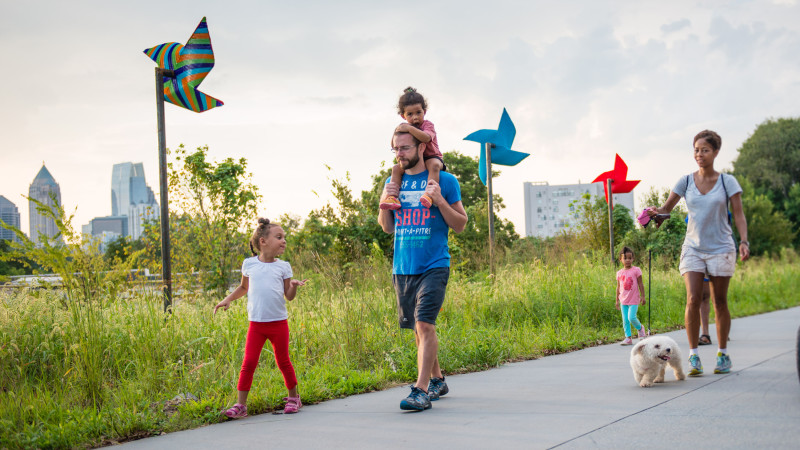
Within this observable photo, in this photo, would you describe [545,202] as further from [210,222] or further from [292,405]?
[292,405]

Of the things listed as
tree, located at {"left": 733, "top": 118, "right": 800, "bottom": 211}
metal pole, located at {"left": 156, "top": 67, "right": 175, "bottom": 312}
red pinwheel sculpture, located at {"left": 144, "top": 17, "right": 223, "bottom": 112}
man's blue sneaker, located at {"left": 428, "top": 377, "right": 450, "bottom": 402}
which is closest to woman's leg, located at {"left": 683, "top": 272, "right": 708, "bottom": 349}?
man's blue sneaker, located at {"left": 428, "top": 377, "right": 450, "bottom": 402}

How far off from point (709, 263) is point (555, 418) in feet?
7.28

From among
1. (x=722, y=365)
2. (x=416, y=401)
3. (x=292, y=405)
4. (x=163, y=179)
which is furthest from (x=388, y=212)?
(x=163, y=179)

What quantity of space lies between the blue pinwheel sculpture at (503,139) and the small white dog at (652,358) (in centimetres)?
783

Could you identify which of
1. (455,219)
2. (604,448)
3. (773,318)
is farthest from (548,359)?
(773,318)

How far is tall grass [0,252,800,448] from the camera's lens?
14.0ft

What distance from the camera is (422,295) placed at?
455 cm

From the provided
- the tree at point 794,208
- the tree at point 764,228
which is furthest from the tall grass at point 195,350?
the tree at point 794,208

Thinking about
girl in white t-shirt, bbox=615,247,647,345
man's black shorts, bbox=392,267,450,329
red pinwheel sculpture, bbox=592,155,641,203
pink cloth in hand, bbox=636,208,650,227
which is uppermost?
red pinwheel sculpture, bbox=592,155,641,203

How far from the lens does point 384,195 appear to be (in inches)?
185

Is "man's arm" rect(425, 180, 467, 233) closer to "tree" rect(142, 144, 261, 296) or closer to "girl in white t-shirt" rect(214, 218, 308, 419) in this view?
"girl in white t-shirt" rect(214, 218, 308, 419)

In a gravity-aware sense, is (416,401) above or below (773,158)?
below

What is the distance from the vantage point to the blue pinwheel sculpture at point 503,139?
12.8m

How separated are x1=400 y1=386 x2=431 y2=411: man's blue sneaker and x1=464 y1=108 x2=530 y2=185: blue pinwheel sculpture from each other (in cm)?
860
